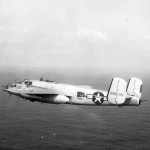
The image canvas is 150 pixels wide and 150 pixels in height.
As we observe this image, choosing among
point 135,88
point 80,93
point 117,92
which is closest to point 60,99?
point 80,93

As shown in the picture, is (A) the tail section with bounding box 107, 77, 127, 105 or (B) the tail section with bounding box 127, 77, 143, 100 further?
(B) the tail section with bounding box 127, 77, 143, 100

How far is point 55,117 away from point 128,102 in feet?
488

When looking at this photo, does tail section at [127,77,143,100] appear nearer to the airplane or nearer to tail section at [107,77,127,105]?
the airplane

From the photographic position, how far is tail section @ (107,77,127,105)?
120 ft

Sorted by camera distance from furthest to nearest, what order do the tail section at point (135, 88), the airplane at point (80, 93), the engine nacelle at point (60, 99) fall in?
the tail section at point (135, 88) → the airplane at point (80, 93) → the engine nacelle at point (60, 99)

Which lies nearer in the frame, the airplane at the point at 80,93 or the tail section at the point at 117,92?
the tail section at the point at 117,92

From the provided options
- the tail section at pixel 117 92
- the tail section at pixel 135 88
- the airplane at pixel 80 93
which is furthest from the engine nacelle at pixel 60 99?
the tail section at pixel 135 88

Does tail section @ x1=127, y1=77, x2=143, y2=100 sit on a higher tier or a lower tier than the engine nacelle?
higher

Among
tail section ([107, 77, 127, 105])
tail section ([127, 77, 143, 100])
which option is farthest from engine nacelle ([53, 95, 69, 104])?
tail section ([127, 77, 143, 100])

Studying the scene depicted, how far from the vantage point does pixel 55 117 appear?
182 meters

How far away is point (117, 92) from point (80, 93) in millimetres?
5438

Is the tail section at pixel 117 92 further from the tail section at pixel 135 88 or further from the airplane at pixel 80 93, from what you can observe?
the tail section at pixel 135 88

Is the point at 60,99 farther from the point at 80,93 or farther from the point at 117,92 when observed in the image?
the point at 117,92

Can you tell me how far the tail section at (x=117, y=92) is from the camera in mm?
36656
